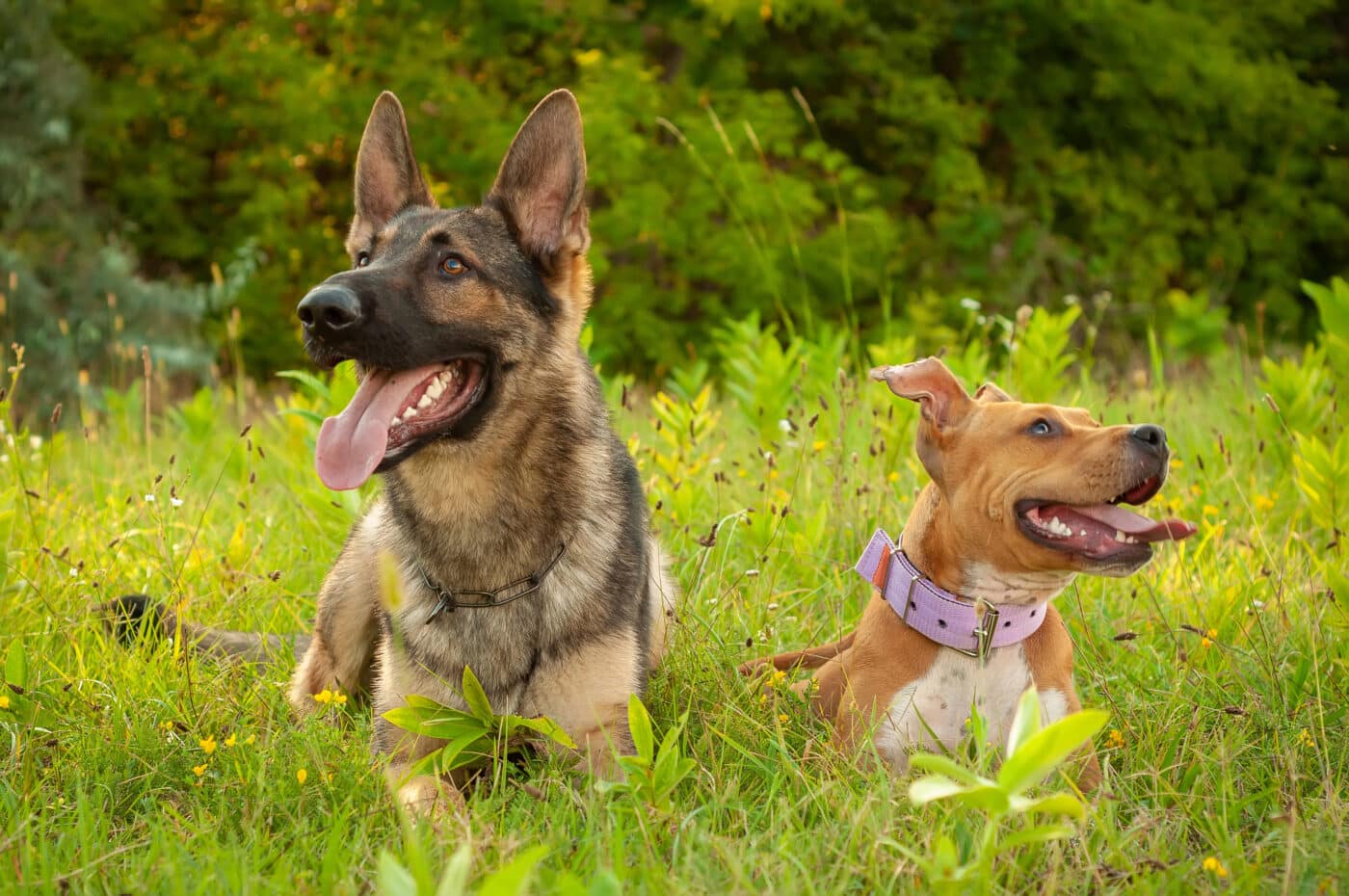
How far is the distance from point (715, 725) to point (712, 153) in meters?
8.74

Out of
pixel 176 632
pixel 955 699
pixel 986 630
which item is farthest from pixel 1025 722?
pixel 176 632

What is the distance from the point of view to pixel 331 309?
3051 mm

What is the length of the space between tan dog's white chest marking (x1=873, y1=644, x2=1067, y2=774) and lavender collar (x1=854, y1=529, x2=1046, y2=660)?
0.17 feet

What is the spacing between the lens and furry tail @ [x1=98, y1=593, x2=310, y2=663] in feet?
12.5

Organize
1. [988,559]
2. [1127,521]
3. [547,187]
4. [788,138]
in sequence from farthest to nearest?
[788,138] → [547,187] → [988,559] → [1127,521]

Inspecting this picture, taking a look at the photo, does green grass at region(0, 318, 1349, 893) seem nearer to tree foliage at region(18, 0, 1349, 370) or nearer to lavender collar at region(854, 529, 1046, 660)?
lavender collar at region(854, 529, 1046, 660)

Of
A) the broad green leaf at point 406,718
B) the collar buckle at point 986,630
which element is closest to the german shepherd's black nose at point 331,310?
the broad green leaf at point 406,718

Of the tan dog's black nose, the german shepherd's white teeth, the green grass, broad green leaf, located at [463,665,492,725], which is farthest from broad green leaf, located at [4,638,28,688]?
the tan dog's black nose

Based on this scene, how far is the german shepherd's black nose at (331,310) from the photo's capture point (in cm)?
304

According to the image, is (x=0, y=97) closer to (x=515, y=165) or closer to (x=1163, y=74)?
(x=515, y=165)

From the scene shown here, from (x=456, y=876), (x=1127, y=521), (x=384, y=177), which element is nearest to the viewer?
(x=456, y=876)

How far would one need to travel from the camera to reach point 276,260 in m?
14.3

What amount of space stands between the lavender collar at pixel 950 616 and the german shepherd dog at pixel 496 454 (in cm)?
76

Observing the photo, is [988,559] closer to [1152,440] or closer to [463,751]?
[1152,440]
